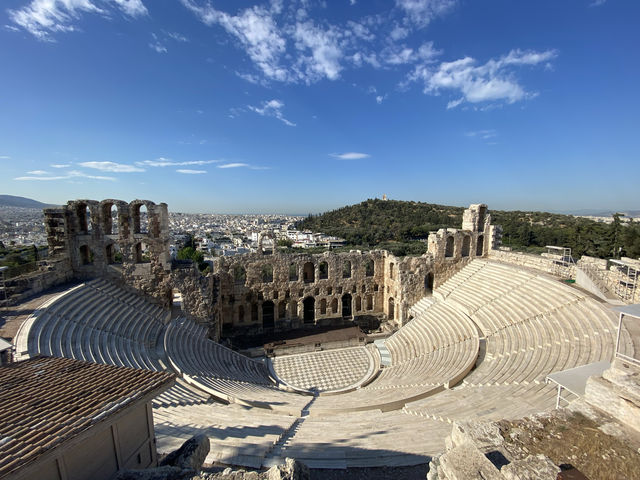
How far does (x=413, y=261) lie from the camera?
21.1 meters

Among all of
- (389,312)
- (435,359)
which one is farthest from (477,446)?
(389,312)

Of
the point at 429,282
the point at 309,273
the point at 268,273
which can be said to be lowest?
the point at 429,282

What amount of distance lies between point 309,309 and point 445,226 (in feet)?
172

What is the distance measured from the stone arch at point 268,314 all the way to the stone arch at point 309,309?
2.38 metres

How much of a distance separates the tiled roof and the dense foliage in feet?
142

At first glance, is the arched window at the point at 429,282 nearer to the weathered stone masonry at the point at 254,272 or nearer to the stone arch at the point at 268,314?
the weathered stone masonry at the point at 254,272

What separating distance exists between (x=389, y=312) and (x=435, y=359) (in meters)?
8.50

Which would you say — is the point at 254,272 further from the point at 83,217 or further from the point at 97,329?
the point at 83,217

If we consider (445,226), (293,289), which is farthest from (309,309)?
(445,226)

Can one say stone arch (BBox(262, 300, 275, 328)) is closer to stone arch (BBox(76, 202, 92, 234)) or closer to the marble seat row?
the marble seat row

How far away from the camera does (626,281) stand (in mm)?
12977

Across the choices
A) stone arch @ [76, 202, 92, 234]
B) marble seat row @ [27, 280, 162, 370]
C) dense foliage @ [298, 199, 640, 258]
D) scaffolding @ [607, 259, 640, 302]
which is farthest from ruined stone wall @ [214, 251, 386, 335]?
dense foliage @ [298, 199, 640, 258]

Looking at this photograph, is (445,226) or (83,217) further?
(445,226)

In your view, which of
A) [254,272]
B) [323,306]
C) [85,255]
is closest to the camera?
[85,255]
